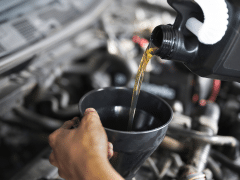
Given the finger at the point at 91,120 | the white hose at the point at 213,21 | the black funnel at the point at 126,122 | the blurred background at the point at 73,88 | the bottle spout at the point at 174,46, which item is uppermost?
the white hose at the point at 213,21

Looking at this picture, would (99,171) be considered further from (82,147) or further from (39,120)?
(39,120)

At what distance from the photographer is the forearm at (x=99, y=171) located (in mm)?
310

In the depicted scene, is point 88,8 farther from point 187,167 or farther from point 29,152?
point 187,167

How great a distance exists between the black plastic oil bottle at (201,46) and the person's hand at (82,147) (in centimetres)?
18

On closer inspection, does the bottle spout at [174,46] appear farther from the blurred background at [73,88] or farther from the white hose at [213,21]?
the blurred background at [73,88]

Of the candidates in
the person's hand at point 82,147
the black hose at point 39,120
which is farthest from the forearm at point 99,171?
the black hose at point 39,120

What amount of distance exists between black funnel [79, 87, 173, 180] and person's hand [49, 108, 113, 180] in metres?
0.02

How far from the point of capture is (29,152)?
878 mm

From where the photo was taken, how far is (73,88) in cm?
101

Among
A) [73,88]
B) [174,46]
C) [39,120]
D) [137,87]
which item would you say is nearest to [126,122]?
[137,87]

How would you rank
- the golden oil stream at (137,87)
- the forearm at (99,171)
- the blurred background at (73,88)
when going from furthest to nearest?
the blurred background at (73,88), the golden oil stream at (137,87), the forearm at (99,171)

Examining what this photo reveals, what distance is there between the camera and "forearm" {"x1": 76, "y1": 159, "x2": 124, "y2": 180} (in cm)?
31

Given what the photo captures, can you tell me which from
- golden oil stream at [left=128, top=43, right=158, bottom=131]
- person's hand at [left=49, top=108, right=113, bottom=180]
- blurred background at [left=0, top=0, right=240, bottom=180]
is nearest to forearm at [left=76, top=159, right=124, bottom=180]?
person's hand at [left=49, top=108, right=113, bottom=180]

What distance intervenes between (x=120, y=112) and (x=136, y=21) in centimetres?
116
